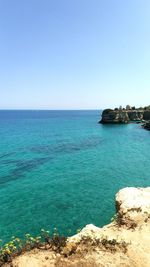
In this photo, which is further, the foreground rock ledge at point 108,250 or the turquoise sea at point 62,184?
the turquoise sea at point 62,184

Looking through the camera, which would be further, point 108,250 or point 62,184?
point 62,184

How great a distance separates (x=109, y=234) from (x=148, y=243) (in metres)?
2.24

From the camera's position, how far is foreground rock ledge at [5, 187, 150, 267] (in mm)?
10609

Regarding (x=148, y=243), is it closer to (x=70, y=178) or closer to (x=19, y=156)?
(x=70, y=178)

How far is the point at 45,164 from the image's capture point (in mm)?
44094

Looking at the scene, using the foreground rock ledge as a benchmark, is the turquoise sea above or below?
below

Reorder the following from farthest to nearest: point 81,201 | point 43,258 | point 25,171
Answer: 1. point 25,171
2. point 81,201
3. point 43,258

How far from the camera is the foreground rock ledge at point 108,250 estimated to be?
418 inches

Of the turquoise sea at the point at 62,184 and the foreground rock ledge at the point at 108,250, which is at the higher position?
the foreground rock ledge at the point at 108,250

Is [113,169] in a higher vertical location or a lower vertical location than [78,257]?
lower

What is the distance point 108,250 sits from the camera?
11.7 m

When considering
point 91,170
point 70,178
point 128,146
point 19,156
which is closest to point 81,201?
point 70,178

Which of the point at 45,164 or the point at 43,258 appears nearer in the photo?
the point at 43,258

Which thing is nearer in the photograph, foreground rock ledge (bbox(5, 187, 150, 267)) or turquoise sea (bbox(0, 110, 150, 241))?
foreground rock ledge (bbox(5, 187, 150, 267))
